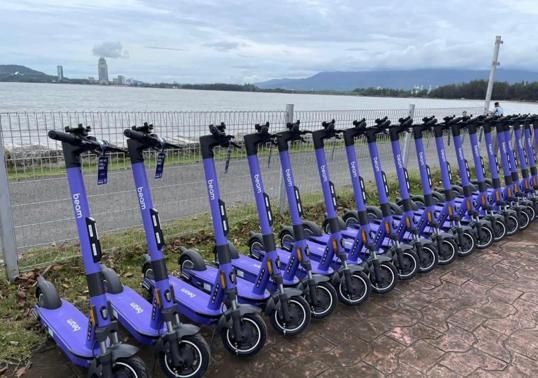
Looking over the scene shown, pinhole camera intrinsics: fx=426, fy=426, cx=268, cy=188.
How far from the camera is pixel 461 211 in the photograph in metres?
6.02

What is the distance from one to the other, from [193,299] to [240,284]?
1.83 feet

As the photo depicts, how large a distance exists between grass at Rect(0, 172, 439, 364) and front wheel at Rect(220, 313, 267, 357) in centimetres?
162

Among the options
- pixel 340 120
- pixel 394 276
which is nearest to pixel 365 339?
pixel 394 276

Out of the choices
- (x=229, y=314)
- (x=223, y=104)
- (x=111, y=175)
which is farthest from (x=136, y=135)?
(x=223, y=104)

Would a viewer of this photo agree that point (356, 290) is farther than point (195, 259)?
No

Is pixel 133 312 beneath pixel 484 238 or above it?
above

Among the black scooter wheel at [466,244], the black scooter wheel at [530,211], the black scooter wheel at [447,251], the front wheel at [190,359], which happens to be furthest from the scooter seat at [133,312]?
the black scooter wheel at [530,211]

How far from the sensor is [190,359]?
3.02 m

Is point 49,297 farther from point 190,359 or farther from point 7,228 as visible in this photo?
point 190,359

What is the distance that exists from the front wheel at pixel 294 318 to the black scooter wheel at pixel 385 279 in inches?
43.3

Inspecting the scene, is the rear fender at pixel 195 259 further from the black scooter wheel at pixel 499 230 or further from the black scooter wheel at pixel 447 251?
the black scooter wheel at pixel 499 230

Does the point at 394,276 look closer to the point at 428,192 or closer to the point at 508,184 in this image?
the point at 428,192

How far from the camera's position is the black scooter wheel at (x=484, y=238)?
19.6 feet

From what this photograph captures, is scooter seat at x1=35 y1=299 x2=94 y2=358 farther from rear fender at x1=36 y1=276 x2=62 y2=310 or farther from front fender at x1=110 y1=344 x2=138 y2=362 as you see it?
front fender at x1=110 y1=344 x2=138 y2=362
